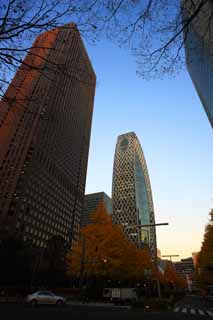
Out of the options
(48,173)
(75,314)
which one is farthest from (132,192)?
(75,314)

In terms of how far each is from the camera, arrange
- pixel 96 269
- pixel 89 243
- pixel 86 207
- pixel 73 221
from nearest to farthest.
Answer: pixel 96 269, pixel 89 243, pixel 73 221, pixel 86 207

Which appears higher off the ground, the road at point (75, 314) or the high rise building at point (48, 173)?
the high rise building at point (48, 173)

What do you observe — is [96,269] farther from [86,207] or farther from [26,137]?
[86,207]

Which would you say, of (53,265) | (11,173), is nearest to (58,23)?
(53,265)

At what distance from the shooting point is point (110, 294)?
24.9 metres

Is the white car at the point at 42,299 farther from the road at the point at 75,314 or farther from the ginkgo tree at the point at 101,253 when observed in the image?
the ginkgo tree at the point at 101,253

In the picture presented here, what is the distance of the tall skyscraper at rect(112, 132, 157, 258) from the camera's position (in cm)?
11694

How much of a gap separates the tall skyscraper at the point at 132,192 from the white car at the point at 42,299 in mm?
92985

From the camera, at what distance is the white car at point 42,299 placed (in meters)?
16.3

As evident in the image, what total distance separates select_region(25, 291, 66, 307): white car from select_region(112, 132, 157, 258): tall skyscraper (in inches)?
3661

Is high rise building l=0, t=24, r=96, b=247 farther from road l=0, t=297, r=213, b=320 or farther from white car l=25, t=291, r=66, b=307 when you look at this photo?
road l=0, t=297, r=213, b=320

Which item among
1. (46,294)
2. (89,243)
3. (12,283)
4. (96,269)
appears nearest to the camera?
(46,294)

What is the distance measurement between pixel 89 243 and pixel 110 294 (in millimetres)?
6422

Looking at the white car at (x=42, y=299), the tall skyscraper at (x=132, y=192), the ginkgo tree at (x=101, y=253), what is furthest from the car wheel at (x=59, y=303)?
the tall skyscraper at (x=132, y=192)
